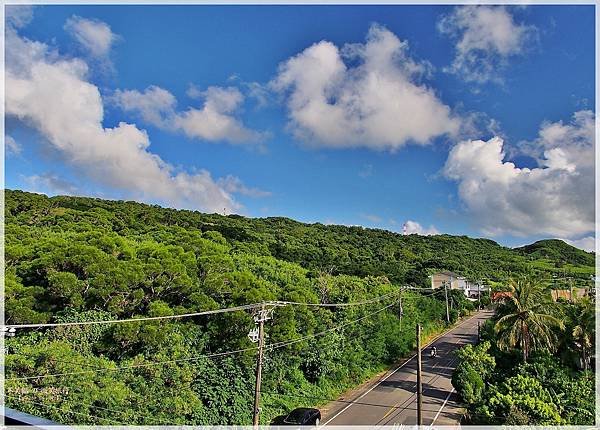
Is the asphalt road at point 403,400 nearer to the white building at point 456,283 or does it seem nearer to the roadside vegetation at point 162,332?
the roadside vegetation at point 162,332

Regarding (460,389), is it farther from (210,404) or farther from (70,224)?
(70,224)

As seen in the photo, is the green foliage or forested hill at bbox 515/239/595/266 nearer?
the green foliage

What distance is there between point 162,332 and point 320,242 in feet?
144

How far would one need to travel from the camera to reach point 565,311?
2594 cm

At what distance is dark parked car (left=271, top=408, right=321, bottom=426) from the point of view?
16.7m

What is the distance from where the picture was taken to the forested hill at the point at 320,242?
32219mm

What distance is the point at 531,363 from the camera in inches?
837

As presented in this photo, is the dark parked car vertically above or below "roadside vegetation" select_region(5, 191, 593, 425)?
below

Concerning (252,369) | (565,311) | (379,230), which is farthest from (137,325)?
(379,230)

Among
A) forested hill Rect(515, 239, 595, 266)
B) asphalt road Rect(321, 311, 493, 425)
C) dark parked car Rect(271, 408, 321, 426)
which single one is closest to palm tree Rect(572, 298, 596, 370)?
asphalt road Rect(321, 311, 493, 425)


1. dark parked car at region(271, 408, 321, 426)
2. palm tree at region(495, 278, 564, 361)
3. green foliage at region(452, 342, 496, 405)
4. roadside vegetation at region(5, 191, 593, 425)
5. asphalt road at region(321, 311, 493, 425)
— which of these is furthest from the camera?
palm tree at region(495, 278, 564, 361)

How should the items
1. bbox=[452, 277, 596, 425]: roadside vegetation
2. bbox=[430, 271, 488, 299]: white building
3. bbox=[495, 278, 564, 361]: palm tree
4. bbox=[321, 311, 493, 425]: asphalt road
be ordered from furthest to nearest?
bbox=[430, 271, 488, 299]: white building → bbox=[495, 278, 564, 361]: palm tree → bbox=[321, 311, 493, 425]: asphalt road → bbox=[452, 277, 596, 425]: roadside vegetation

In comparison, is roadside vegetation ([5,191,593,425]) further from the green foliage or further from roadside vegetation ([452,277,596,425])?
the green foliage

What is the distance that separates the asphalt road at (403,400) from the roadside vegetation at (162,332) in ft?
3.68
